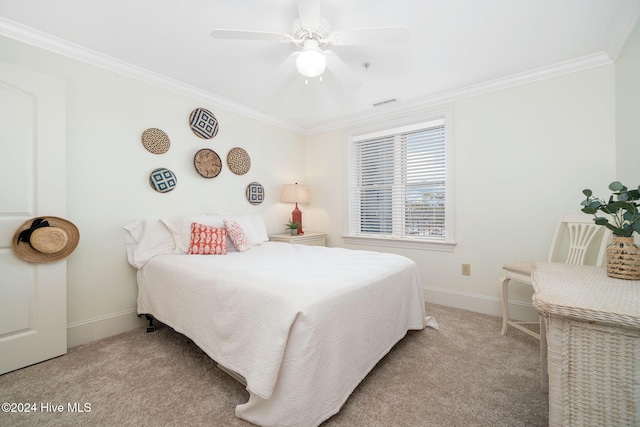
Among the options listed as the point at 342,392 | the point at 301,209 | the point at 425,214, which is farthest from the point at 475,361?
the point at 301,209

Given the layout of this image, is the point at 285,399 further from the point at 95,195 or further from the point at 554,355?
the point at 95,195

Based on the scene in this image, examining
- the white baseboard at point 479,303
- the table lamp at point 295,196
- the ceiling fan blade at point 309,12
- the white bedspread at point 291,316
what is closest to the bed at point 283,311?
the white bedspread at point 291,316

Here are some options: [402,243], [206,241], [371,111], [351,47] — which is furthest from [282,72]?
[402,243]

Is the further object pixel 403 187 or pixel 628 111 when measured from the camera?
pixel 403 187

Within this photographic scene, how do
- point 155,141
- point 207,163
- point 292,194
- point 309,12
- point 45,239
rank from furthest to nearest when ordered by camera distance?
point 292,194
point 207,163
point 155,141
point 45,239
point 309,12

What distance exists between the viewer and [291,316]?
123 centimetres

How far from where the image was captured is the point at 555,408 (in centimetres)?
86

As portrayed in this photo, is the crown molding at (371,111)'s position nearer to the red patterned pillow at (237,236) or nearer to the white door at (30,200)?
the white door at (30,200)

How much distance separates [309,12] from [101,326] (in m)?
2.94

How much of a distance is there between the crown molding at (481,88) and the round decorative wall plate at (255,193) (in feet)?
4.75

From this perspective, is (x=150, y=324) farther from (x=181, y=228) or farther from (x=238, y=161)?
(x=238, y=161)

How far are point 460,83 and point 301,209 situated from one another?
8.84 ft

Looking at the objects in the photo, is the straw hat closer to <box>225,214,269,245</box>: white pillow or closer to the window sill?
<box>225,214,269,245</box>: white pillow

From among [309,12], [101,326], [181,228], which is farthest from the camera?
[181,228]
